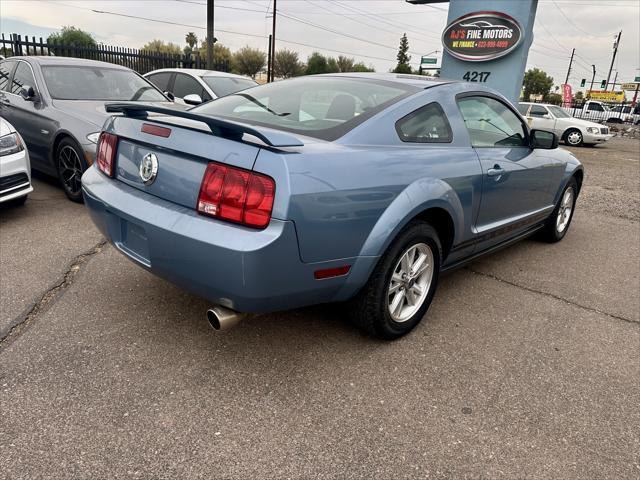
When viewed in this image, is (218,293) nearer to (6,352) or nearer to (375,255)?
(375,255)

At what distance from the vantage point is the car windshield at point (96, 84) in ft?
18.0

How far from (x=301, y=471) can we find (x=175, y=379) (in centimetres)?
83

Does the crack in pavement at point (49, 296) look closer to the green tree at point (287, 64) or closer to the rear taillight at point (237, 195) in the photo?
the rear taillight at point (237, 195)

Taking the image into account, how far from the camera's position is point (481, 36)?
438 inches

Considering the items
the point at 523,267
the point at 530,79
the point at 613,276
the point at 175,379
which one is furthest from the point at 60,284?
the point at 530,79

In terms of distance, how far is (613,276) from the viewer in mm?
4211

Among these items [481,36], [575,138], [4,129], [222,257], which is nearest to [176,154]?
[222,257]

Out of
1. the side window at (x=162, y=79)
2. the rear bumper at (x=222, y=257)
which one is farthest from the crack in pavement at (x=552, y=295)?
the side window at (x=162, y=79)

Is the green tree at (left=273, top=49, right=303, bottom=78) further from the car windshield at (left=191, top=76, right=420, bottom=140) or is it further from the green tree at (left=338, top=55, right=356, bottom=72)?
the car windshield at (left=191, top=76, right=420, bottom=140)

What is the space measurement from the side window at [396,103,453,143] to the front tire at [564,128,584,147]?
1654 centimetres

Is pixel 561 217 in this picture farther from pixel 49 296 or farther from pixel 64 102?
pixel 64 102

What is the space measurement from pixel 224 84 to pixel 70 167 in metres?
3.38

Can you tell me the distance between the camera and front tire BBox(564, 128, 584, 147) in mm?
17000

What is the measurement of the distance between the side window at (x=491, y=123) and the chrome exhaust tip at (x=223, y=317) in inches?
76.1
